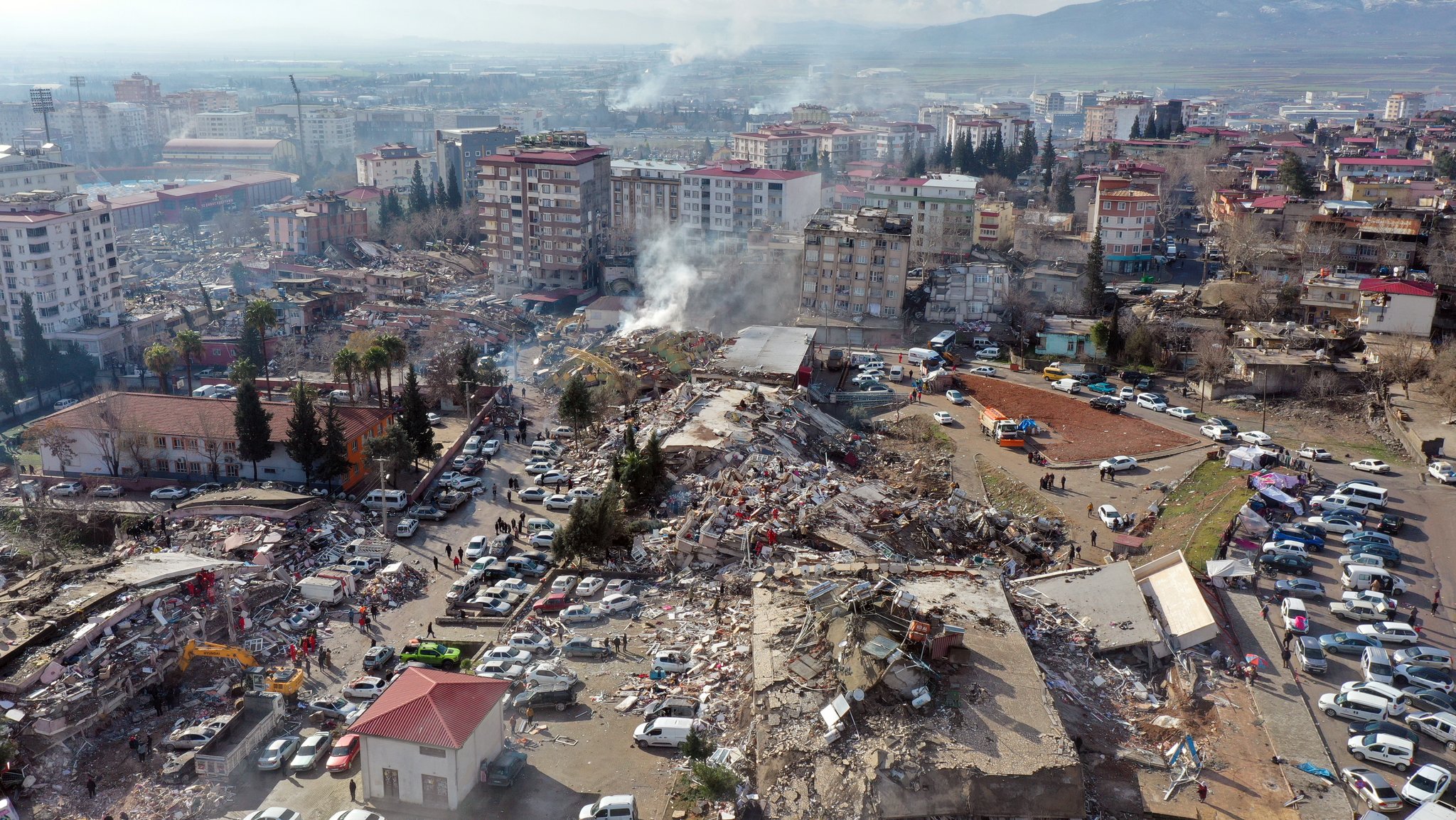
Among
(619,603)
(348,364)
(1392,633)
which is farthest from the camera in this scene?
(348,364)

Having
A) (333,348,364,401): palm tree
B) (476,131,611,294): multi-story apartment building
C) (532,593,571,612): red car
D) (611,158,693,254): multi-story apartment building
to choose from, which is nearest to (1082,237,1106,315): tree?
(611,158,693,254): multi-story apartment building

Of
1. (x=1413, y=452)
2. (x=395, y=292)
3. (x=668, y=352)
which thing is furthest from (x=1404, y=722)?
(x=395, y=292)

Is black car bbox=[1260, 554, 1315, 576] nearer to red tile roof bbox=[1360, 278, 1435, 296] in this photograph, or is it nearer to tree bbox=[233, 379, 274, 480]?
red tile roof bbox=[1360, 278, 1435, 296]

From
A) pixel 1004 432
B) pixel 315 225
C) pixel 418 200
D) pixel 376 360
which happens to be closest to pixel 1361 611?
pixel 1004 432

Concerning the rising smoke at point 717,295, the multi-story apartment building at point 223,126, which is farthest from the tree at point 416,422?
the multi-story apartment building at point 223,126

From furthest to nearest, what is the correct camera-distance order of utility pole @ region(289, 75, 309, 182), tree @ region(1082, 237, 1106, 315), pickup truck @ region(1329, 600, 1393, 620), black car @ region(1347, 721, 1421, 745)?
utility pole @ region(289, 75, 309, 182) → tree @ region(1082, 237, 1106, 315) → pickup truck @ region(1329, 600, 1393, 620) → black car @ region(1347, 721, 1421, 745)

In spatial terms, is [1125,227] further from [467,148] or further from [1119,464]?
[467,148]

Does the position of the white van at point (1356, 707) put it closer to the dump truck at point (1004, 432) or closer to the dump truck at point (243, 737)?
the dump truck at point (1004, 432)
